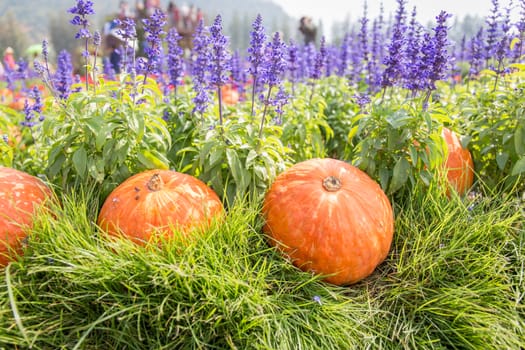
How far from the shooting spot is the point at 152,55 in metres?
3.04

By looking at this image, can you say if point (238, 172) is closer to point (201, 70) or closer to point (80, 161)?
point (80, 161)

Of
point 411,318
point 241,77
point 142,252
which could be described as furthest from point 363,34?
point 142,252

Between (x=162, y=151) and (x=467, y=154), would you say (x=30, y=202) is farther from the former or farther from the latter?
(x=467, y=154)

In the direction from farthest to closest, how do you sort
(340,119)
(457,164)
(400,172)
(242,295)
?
(340,119) → (457,164) → (400,172) → (242,295)

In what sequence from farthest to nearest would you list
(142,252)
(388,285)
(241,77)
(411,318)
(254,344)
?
1. (241,77)
2. (388,285)
3. (411,318)
4. (142,252)
5. (254,344)

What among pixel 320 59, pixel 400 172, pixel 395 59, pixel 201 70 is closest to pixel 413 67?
pixel 395 59

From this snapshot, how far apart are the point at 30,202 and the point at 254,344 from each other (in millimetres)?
1747

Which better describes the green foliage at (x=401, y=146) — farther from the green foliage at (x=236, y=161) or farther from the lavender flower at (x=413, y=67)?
the green foliage at (x=236, y=161)

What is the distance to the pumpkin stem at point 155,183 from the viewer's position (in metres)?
2.68

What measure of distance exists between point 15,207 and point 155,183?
0.89 metres

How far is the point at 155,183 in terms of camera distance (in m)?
2.68

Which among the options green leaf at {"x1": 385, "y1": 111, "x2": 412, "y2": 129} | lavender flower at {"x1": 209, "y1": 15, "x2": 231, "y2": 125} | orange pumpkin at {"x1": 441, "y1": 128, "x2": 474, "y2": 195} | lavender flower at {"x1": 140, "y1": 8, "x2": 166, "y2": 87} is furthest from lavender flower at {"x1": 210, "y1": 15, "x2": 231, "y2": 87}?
orange pumpkin at {"x1": 441, "y1": 128, "x2": 474, "y2": 195}

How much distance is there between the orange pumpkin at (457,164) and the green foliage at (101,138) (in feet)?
7.30

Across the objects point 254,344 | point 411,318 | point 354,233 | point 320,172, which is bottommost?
point 411,318
